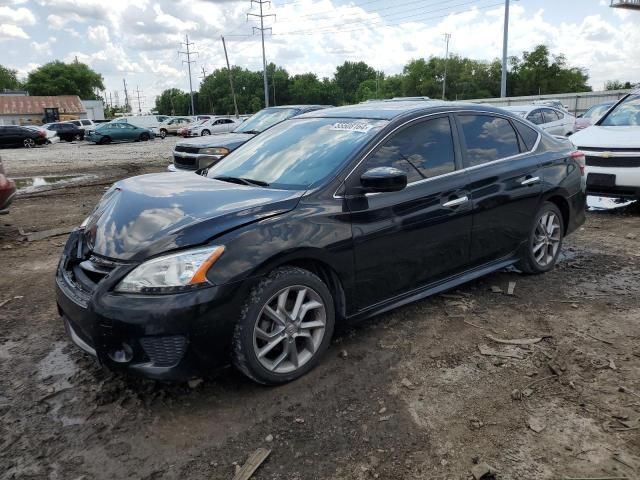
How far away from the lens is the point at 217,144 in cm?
930

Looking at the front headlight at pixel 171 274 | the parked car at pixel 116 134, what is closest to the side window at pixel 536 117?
the front headlight at pixel 171 274

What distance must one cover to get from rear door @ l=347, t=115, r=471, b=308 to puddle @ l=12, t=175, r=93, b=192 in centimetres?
1050

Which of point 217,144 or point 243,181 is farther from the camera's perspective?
point 217,144

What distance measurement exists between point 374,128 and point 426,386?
1.81 meters

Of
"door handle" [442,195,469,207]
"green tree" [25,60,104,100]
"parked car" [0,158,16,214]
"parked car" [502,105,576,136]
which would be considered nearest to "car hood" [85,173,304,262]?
"door handle" [442,195,469,207]

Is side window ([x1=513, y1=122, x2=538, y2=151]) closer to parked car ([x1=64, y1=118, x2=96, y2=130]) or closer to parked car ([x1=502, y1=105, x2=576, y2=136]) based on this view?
parked car ([x1=502, y1=105, x2=576, y2=136])

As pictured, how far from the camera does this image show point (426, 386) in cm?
317

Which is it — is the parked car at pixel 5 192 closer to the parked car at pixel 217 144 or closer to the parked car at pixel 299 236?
the parked car at pixel 217 144

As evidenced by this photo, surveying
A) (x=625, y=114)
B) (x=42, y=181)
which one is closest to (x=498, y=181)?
(x=625, y=114)

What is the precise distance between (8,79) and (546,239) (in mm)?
139165

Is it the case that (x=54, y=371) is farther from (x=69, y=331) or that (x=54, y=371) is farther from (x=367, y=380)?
(x=367, y=380)

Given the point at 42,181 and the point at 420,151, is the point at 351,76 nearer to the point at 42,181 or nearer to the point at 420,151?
the point at 42,181

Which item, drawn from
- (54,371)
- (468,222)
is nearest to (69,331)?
(54,371)

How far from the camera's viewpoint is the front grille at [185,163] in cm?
937
